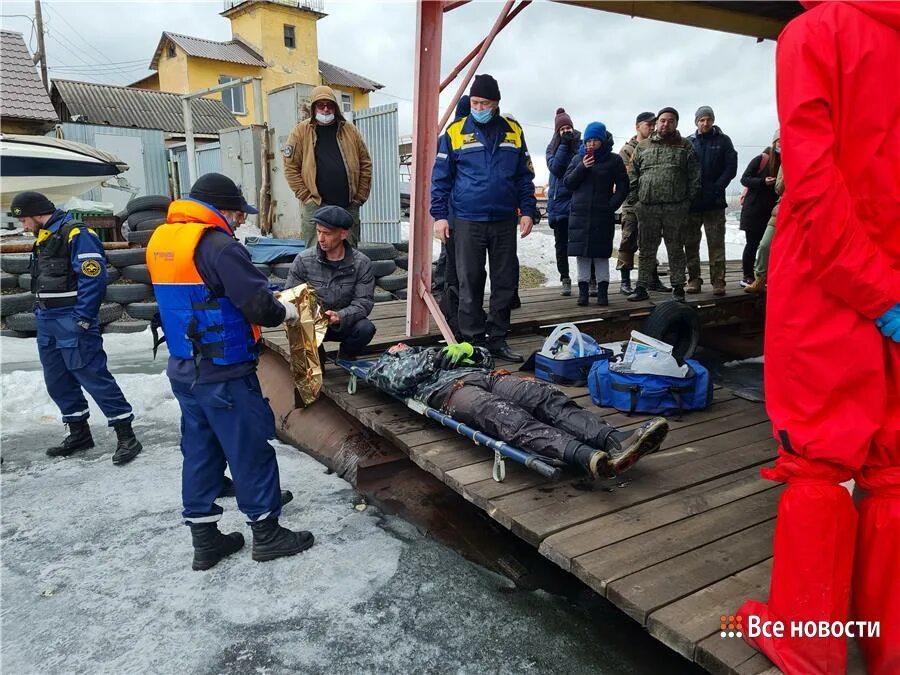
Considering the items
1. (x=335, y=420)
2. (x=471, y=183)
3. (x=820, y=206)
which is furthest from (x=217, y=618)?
(x=471, y=183)

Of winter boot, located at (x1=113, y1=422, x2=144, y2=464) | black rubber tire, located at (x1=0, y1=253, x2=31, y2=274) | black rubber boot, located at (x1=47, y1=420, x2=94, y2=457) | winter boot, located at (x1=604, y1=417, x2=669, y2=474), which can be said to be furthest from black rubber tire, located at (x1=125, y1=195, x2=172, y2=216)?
winter boot, located at (x1=604, y1=417, x2=669, y2=474)

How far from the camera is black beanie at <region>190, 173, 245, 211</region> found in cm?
313

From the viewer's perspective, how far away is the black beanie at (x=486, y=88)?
4320 mm

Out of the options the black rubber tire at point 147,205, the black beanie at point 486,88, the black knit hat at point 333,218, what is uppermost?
the black beanie at point 486,88

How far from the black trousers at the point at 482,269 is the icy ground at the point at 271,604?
161cm

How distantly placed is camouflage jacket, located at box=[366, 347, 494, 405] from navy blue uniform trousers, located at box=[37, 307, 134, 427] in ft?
7.25

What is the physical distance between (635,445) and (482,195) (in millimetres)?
2359

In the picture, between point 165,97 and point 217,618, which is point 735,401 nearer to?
point 217,618

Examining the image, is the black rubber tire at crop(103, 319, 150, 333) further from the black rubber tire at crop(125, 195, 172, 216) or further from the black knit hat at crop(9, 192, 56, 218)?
the black knit hat at crop(9, 192, 56, 218)

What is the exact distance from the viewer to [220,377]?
10.1 feet

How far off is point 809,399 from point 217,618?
256cm

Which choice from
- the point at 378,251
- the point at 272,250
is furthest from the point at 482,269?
the point at 272,250

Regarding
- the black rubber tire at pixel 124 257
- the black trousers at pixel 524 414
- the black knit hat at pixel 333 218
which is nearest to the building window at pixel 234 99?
the black rubber tire at pixel 124 257

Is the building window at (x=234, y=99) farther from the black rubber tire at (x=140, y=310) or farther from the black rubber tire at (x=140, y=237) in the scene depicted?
the black rubber tire at (x=140, y=310)
